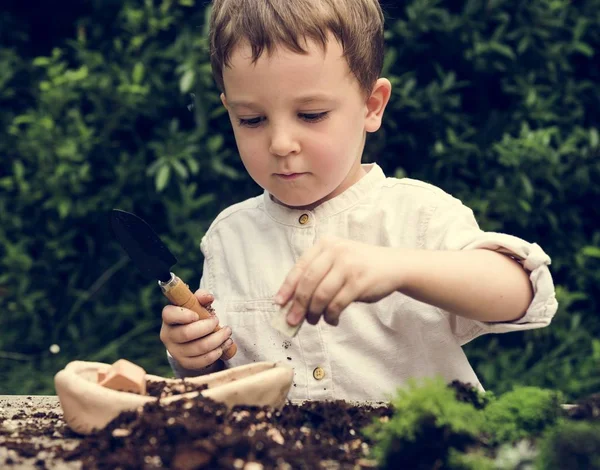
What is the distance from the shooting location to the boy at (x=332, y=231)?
162cm

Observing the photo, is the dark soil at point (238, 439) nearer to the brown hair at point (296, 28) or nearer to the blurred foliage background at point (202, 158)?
the brown hair at point (296, 28)

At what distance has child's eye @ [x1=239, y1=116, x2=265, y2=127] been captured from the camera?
1.77 meters

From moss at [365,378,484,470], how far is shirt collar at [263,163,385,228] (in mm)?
867

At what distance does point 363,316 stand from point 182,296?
0.46 m

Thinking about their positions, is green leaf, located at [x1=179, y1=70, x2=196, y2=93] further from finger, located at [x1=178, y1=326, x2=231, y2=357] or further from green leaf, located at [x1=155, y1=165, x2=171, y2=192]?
finger, located at [x1=178, y1=326, x2=231, y2=357]

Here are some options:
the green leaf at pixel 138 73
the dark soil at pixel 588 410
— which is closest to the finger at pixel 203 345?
the dark soil at pixel 588 410

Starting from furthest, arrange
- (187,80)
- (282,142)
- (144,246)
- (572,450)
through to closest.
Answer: (187,80) < (282,142) < (144,246) < (572,450)

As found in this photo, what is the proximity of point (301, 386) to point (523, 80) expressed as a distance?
78.1 inches

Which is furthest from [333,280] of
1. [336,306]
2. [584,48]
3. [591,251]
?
[584,48]

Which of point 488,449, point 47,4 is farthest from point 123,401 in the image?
point 47,4

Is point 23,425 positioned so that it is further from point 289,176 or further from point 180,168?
point 180,168

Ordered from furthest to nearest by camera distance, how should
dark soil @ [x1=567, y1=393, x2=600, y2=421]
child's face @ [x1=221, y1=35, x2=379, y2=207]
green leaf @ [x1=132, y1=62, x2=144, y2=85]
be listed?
1. green leaf @ [x1=132, y1=62, x2=144, y2=85]
2. child's face @ [x1=221, y1=35, x2=379, y2=207]
3. dark soil @ [x1=567, y1=393, x2=600, y2=421]

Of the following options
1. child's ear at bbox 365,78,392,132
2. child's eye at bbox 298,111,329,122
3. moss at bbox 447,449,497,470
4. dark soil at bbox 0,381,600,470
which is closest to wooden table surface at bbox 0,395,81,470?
dark soil at bbox 0,381,600,470

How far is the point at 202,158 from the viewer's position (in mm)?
3459
